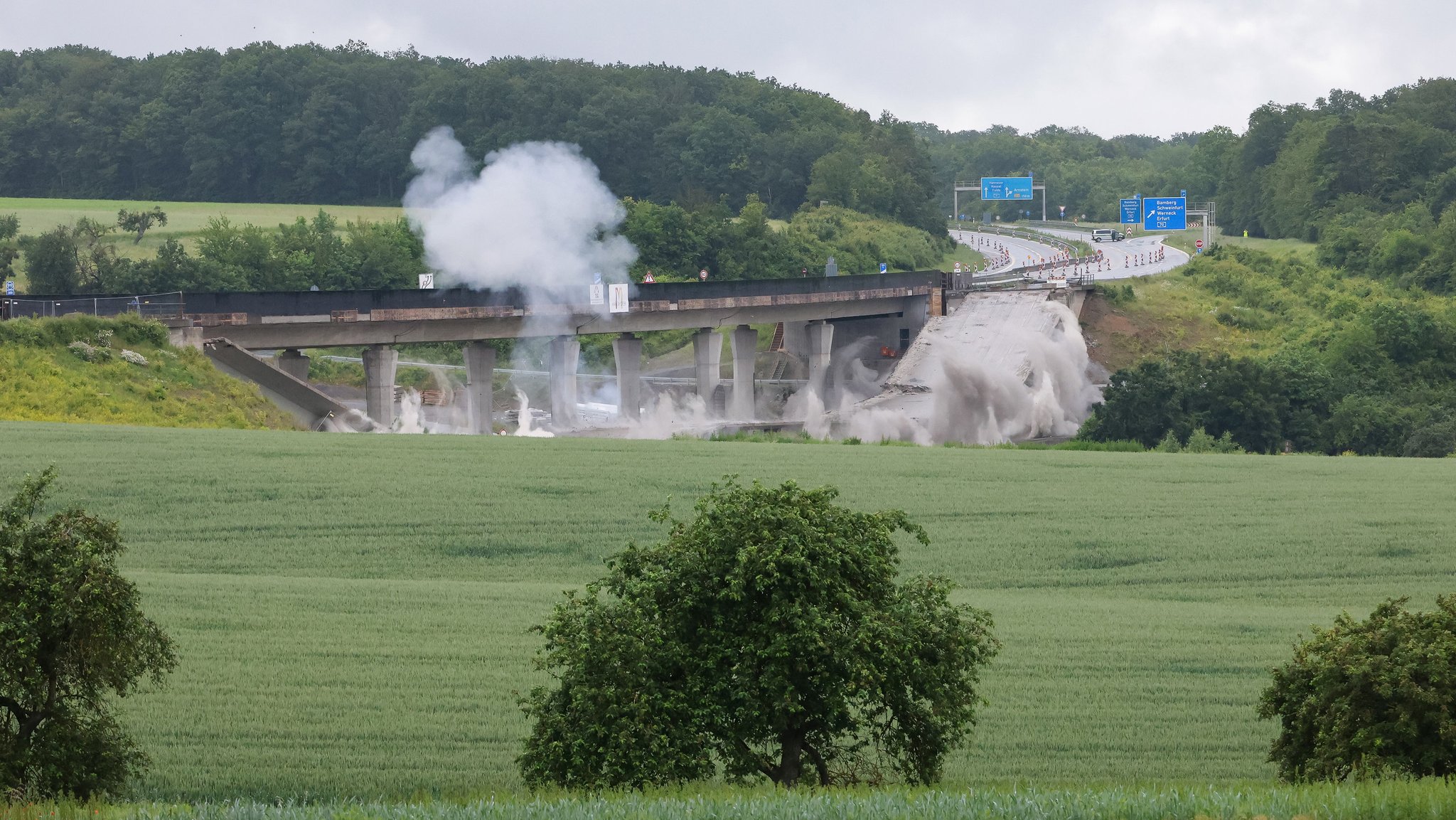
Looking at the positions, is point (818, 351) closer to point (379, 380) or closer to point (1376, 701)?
point (379, 380)

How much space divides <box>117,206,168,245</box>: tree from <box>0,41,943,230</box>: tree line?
19271 mm

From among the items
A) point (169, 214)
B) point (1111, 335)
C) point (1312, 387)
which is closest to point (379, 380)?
point (1312, 387)

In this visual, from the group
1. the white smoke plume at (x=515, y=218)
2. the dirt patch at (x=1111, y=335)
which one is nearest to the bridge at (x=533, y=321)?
the dirt patch at (x=1111, y=335)

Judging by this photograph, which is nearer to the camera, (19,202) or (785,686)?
(785,686)

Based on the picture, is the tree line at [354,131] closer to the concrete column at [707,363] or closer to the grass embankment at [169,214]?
the grass embankment at [169,214]

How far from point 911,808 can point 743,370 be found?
6604 centimetres

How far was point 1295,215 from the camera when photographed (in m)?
138

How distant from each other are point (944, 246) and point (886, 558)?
12358 cm

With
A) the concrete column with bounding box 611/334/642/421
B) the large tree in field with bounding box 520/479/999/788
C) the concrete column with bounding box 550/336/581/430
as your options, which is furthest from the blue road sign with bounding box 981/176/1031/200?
the large tree in field with bounding box 520/479/999/788

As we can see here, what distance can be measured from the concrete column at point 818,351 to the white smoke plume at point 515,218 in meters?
16.2

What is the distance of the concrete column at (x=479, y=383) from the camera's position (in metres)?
60.8

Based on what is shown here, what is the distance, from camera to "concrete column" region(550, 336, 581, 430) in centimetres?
6438

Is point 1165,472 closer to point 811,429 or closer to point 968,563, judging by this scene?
point 968,563

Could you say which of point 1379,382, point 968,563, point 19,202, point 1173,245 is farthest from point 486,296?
point 1173,245
